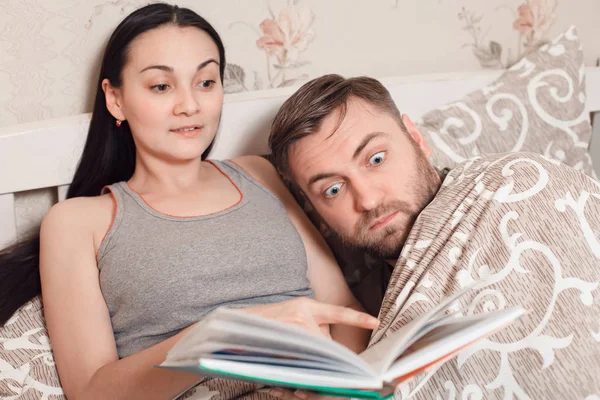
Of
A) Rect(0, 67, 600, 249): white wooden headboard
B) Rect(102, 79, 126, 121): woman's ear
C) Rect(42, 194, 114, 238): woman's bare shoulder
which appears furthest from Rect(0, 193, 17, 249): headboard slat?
Rect(102, 79, 126, 121): woman's ear

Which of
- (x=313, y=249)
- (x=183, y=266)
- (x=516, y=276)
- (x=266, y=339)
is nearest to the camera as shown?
(x=266, y=339)

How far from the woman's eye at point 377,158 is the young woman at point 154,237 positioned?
230 mm

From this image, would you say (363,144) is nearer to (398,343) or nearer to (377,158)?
(377,158)

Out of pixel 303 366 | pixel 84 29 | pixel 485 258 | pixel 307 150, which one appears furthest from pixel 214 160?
pixel 303 366

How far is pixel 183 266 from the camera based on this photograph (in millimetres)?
1222

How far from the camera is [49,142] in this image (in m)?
1.32

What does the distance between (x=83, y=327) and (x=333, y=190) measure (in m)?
0.52

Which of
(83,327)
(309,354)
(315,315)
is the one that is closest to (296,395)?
(315,315)

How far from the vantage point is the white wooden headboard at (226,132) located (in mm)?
1293

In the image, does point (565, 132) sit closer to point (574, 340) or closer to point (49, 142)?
point (574, 340)

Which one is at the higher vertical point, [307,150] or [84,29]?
[84,29]

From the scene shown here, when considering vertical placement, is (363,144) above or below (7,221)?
→ above

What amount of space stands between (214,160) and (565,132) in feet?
2.85

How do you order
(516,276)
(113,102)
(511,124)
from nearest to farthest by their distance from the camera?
(516,276) < (113,102) < (511,124)
